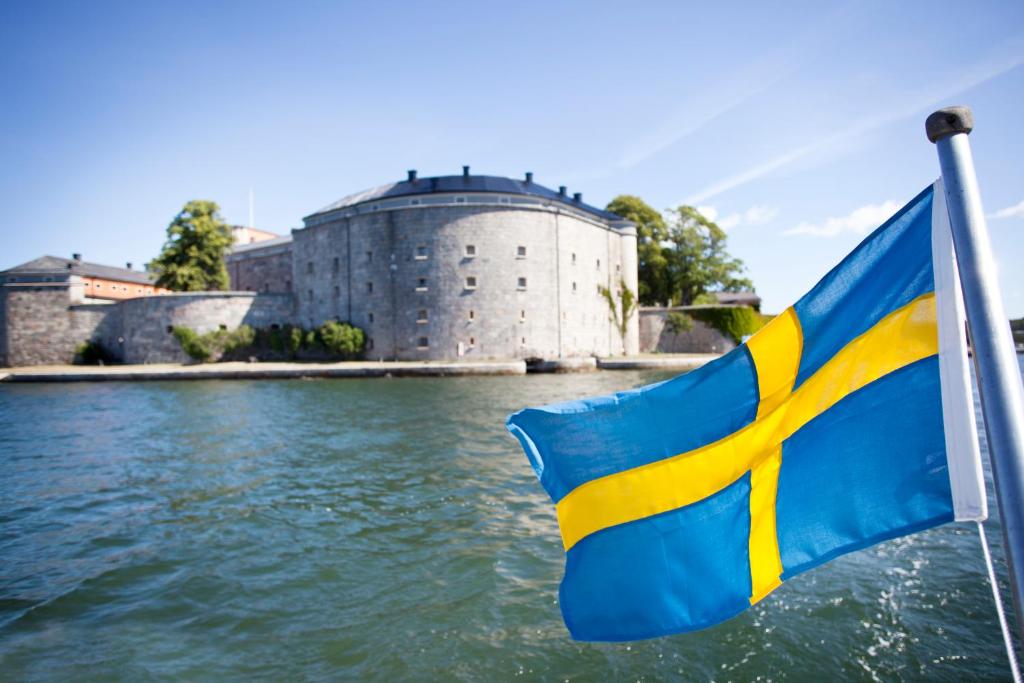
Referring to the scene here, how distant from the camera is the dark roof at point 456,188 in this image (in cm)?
3966

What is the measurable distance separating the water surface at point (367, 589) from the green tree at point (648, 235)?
150 feet

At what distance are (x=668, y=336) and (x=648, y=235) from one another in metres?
10.8

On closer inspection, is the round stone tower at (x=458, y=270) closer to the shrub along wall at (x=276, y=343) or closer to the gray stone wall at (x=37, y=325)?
the shrub along wall at (x=276, y=343)

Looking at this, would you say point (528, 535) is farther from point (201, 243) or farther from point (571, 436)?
point (201, 243)

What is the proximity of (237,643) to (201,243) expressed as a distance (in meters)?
47.3

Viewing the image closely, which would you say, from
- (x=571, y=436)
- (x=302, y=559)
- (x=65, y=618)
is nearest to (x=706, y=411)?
(x=571, y=436)

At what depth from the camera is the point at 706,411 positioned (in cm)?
254

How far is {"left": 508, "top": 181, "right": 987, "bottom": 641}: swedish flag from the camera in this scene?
2387 mm

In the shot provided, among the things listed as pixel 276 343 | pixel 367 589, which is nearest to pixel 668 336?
pixel 276 343

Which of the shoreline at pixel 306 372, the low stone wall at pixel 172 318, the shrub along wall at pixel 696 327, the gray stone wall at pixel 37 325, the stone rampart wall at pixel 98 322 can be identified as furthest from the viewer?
the shrub along wall at pixel 696 327

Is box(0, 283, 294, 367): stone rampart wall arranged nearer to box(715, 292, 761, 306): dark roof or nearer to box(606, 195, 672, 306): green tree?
box(606, 195, 672, 306): green tree

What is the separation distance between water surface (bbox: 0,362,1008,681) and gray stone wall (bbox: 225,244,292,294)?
142ft

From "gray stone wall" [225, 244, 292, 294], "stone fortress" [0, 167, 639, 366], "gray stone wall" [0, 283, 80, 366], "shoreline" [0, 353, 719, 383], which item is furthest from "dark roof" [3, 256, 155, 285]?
"shoreline" [0, 353, 719, 383]

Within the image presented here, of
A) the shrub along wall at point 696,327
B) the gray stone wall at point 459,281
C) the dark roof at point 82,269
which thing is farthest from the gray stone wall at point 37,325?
the shrub along wall at point 696,327
